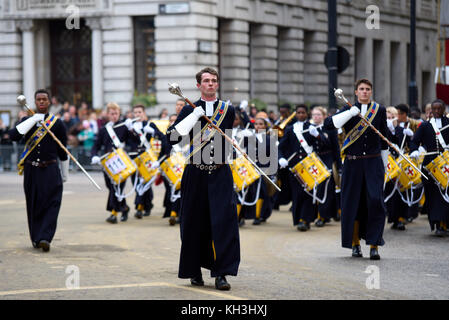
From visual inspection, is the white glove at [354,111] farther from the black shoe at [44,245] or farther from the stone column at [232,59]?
the stone column at [232,59]

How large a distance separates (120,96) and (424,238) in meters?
19.6

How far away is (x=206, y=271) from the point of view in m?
10.4

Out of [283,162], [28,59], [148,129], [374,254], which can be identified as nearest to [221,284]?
[374,254]

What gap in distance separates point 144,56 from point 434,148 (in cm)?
1979

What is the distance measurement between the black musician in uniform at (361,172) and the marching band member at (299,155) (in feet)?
10.2

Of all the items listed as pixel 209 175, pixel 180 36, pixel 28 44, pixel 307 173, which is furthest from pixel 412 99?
pixel 209 175

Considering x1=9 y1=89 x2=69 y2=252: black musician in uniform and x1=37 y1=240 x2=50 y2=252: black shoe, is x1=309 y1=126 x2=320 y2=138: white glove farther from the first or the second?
x1=37 y1=240 x2=50 y2=252: black shoe

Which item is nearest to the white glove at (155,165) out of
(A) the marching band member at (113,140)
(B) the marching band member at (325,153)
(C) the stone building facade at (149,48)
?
(A) the marching band member at (113,140)

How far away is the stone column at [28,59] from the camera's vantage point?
33312 mm

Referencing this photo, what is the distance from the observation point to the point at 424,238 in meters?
13.7

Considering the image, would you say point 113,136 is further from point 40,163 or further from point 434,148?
point 434,148

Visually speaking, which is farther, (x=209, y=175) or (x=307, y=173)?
(x=307, y=173)

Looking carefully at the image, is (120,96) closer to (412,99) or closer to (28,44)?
(28,44)
